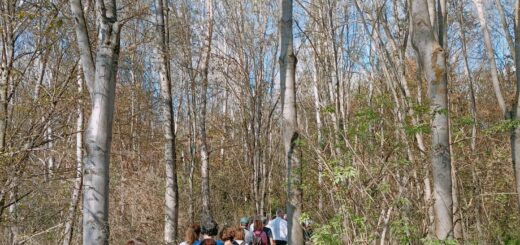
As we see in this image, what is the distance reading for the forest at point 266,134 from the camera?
5836 mm

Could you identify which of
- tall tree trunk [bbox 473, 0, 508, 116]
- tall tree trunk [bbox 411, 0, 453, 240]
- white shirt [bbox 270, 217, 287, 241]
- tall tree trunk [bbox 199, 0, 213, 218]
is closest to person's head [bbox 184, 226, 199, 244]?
tall tree trunk [bbox 411, 0, 453, 240]

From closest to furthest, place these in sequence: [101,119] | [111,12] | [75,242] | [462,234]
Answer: [101,119], [111,12], [462,234], [75,242]

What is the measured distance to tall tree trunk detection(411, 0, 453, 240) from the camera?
223 inches

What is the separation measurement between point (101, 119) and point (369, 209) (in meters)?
3.44

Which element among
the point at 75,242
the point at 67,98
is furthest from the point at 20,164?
the point at 75,242

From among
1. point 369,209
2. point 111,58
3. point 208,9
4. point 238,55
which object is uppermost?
point 208,9

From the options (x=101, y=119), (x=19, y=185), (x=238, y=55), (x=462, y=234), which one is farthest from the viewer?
(x=238, y=55)

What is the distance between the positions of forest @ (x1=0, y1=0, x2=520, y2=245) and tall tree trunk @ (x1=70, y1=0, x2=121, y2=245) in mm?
14

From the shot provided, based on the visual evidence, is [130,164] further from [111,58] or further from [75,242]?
[111,58]

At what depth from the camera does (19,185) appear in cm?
869

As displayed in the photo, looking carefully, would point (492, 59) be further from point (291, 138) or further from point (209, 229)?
point (209, 229)

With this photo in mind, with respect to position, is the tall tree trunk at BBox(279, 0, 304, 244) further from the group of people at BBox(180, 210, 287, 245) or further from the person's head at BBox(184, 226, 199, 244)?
the person's head at BBox(184, 226, 199, 244)

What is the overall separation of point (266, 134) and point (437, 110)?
13178 millimetres

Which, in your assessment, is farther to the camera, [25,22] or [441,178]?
[25,22]
